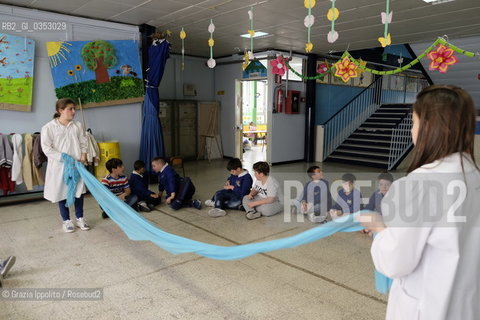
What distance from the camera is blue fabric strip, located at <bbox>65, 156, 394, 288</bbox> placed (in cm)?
146

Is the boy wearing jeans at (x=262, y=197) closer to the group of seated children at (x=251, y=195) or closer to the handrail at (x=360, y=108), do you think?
the group of seated children at (x=251, y=195)

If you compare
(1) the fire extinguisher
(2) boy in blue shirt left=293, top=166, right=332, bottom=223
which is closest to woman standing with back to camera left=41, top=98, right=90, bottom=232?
(2) boy in blue shirt left=293, top=166, right=332, bottom=223

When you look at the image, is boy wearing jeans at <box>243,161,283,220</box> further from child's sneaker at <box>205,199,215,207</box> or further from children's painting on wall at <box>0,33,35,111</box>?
children's painting on wall at <box>0,33,35,111</box>

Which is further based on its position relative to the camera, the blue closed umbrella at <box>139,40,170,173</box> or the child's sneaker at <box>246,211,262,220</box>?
the blue closed umbrella at <box>139,40,170,173</box>

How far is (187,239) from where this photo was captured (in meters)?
2.08

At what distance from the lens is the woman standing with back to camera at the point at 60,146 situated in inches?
136

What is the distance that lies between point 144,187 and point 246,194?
1.36m

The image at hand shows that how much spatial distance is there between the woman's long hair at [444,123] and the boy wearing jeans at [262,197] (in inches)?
125

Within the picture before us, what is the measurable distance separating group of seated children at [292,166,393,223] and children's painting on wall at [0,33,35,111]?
396cm

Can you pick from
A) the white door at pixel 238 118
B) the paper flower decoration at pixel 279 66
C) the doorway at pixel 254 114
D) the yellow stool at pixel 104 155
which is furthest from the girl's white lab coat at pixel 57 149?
the doorway at pixel 254 114

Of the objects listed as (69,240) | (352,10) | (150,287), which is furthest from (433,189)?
(352,10)

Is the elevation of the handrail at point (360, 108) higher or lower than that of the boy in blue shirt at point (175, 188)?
higher

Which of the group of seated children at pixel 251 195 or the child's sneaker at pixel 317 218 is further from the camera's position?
the group of seated children at pixel 251 195

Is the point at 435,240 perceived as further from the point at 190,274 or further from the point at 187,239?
the point at 190,274
